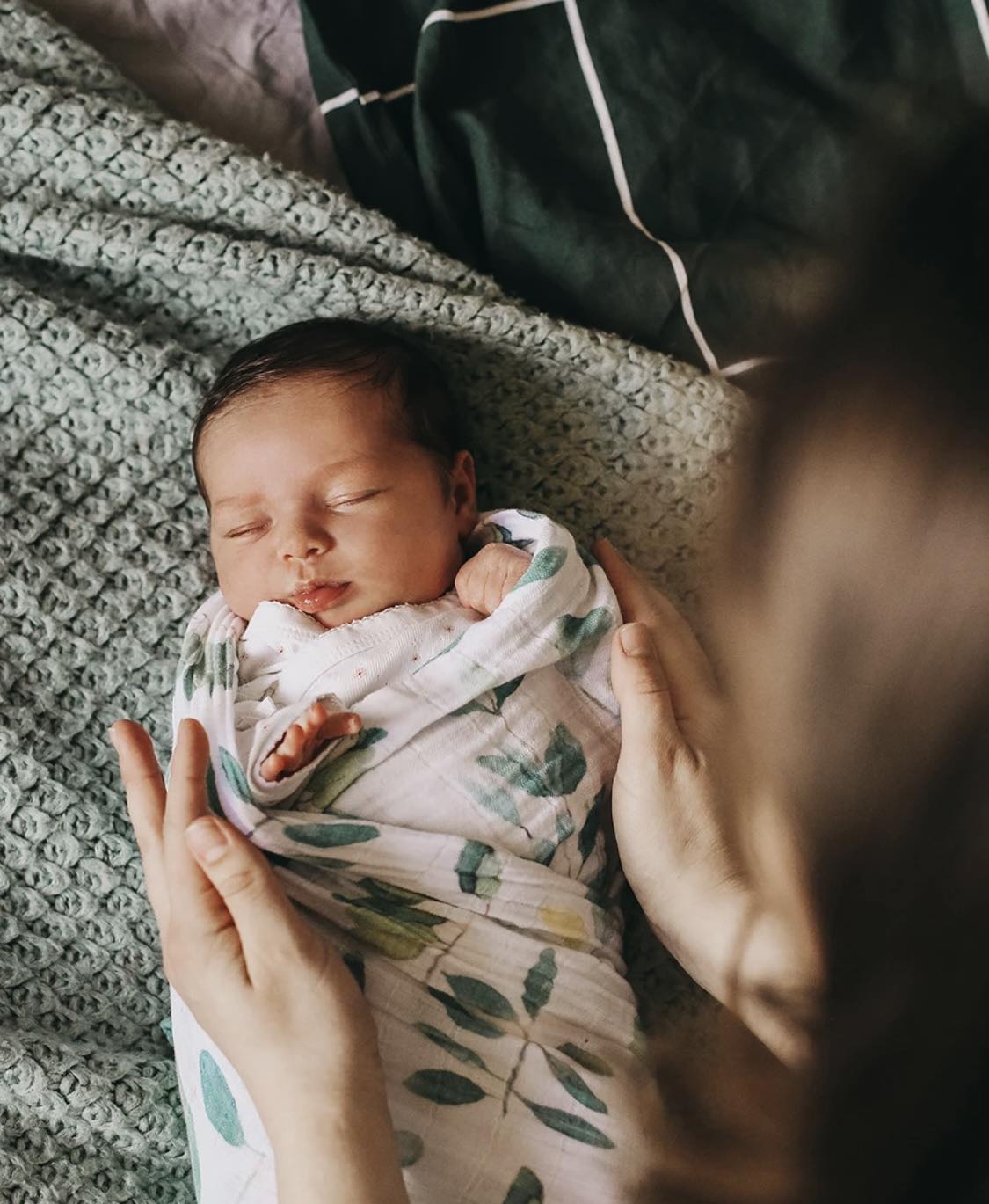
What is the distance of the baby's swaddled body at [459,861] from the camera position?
35.9 inches

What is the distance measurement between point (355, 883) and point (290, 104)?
0.95m

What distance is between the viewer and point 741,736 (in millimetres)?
668

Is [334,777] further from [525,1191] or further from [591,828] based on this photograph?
[525,1191]

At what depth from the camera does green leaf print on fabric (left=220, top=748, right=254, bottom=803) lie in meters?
0.96

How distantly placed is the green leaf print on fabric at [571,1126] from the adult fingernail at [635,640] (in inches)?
15.1

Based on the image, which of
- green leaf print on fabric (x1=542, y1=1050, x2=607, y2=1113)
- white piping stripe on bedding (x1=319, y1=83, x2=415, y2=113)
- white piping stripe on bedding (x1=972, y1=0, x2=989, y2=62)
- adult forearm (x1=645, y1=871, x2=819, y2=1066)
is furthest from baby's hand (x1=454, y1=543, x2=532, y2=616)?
white piping stripe on bedding (x1=972, y1=0, x2=989, y2=62)

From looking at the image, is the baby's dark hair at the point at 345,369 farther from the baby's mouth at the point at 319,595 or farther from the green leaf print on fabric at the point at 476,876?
the green leaf print on fabric at the point at 476,876

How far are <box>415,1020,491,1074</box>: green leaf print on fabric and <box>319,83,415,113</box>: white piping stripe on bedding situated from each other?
99 cm

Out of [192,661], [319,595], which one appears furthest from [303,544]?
[192,661]

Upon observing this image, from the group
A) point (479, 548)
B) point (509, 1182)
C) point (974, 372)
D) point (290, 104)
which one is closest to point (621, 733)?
point (479, 548)

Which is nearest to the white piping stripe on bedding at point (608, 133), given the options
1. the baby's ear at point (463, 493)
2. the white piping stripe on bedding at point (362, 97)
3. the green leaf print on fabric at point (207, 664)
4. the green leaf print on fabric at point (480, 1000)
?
the white piping stripe on bedding at point (362, 97)

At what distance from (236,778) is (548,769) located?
0.28 meters

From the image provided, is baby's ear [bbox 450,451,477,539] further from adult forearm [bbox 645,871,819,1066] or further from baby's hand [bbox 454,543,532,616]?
adult forearm [bbox 645,871,819,1066]

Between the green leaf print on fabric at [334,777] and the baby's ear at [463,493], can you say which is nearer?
the green leaf print on fabric at [334,777]
